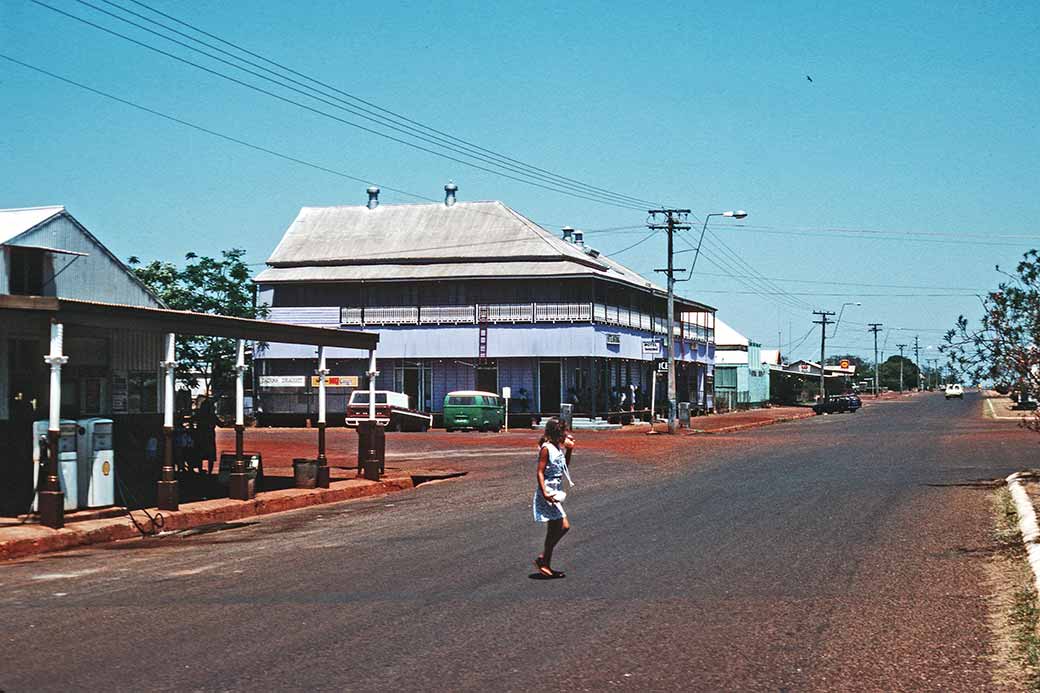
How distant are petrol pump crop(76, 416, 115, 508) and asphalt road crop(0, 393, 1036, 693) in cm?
164

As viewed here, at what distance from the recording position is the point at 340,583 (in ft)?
36.5

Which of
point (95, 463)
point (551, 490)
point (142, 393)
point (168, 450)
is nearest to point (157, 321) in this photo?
point (168, 450)

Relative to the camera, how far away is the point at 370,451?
23.5 metres

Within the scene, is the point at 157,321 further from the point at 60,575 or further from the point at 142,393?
the point at 142,393

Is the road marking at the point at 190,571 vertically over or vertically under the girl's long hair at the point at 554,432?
under

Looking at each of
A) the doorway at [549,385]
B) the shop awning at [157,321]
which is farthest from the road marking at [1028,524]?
the doorway at [549,385]

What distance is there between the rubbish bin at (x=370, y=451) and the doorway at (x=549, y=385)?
33.9 m

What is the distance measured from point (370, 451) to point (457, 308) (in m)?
34.5

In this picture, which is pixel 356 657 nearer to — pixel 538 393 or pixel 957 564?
pixel 957 564

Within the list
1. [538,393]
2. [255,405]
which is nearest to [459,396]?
[538,393]

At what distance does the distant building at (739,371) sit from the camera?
96.7 metres

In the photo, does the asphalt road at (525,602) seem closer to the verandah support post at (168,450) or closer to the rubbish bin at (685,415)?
the verandah support post at (168,450)

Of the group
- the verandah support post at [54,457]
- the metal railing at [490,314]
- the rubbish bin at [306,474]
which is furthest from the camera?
the metal railing at [490,314]

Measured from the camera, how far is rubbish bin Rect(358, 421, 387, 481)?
2338 cm
